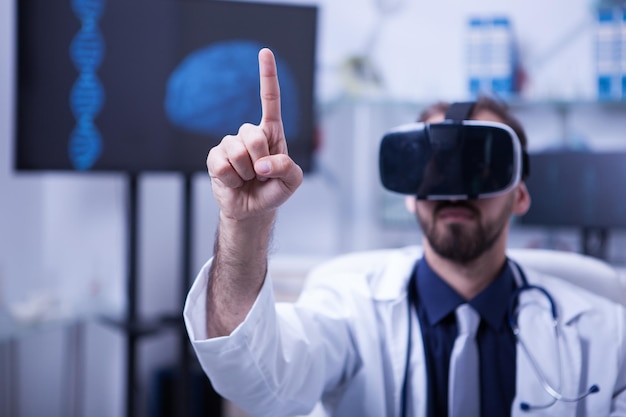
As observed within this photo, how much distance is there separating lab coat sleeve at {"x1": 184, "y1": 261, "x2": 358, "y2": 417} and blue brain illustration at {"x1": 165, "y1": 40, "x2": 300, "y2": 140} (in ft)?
3.29

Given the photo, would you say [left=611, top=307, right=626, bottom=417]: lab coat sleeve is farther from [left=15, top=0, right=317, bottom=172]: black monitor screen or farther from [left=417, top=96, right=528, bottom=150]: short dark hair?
[left=15, top=0, right=317, bottom=172]: black monitor screen

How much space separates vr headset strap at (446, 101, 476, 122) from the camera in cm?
126

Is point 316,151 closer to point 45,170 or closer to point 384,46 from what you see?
point 384,46

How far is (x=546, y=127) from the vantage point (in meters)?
2.59

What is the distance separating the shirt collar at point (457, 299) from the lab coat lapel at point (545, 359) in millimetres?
47

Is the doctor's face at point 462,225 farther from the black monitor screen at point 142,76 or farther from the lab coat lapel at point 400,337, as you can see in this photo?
the black monitor screen at point 142,76

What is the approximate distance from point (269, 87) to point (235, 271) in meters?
0.28

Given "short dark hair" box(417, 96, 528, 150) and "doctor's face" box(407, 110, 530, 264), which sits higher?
"short dark hair" box(417, 96, 528, 150)

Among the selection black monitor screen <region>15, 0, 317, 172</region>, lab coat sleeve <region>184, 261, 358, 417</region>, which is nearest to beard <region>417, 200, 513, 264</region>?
lab coat sleeve <region>184, 261, 358, 417</region>

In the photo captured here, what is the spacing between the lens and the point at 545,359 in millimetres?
1226

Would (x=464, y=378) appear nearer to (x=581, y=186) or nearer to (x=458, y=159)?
(x=458, y=159)

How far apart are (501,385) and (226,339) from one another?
60 centimetres

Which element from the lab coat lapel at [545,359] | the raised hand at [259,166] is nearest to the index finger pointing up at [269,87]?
the raised hand at [259,166]

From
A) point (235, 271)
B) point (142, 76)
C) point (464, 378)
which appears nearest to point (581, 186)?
point (464, 378)
